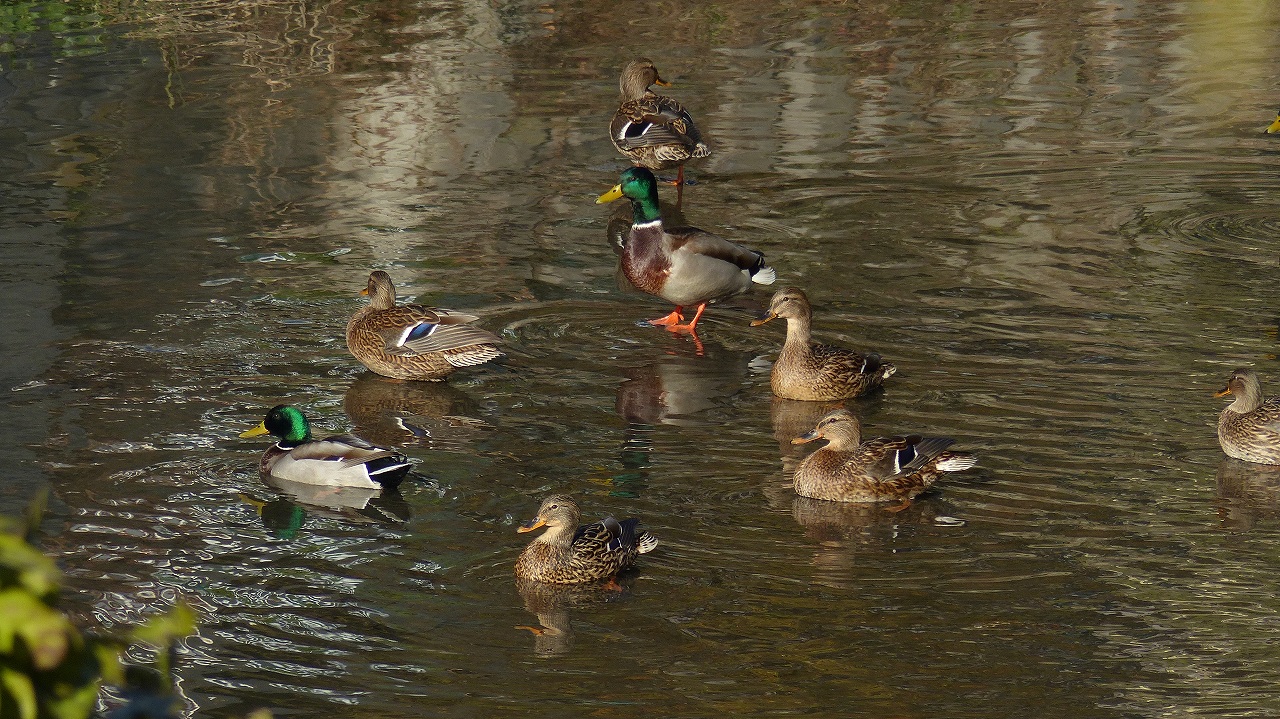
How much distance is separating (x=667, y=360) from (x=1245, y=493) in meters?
4.16

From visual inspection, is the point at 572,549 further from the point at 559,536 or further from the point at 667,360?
the point at 667,360

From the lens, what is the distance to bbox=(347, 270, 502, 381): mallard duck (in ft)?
33.0

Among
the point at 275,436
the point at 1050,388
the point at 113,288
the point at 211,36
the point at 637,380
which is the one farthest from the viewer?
the point at 211,36

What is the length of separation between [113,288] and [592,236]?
4.13 m

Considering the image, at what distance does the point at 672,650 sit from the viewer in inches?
256

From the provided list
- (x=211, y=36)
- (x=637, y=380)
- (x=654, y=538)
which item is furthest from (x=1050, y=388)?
(x=211, y=36)

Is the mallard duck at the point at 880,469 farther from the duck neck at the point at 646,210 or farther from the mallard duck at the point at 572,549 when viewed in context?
the duck neck at the point at 646,210

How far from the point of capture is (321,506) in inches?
326

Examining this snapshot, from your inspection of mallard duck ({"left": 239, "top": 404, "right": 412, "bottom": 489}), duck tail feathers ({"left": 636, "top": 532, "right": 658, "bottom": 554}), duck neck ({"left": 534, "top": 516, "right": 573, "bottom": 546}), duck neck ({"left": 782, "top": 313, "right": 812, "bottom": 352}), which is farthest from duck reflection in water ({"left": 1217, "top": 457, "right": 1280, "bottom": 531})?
mallard duck ({"left": 239, "top": 404, "right": 412, "bottom": 489})

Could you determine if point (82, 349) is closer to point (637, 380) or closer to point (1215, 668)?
point (637, 380)

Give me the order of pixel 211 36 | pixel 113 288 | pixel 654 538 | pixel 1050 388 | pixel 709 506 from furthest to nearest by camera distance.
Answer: pixel 211 36, pixel 113 288, pixel 1050 388, pixel 709 506, pixel 654 538

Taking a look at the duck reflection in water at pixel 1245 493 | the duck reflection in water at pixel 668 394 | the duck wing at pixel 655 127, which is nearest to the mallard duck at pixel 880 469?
the duck reflection in water at pixel 668 394

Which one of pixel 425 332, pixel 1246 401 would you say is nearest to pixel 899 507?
pixel 1246 401

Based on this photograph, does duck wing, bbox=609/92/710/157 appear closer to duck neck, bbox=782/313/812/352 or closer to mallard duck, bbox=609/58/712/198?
mallard duck, bbox=609/58/712/198
